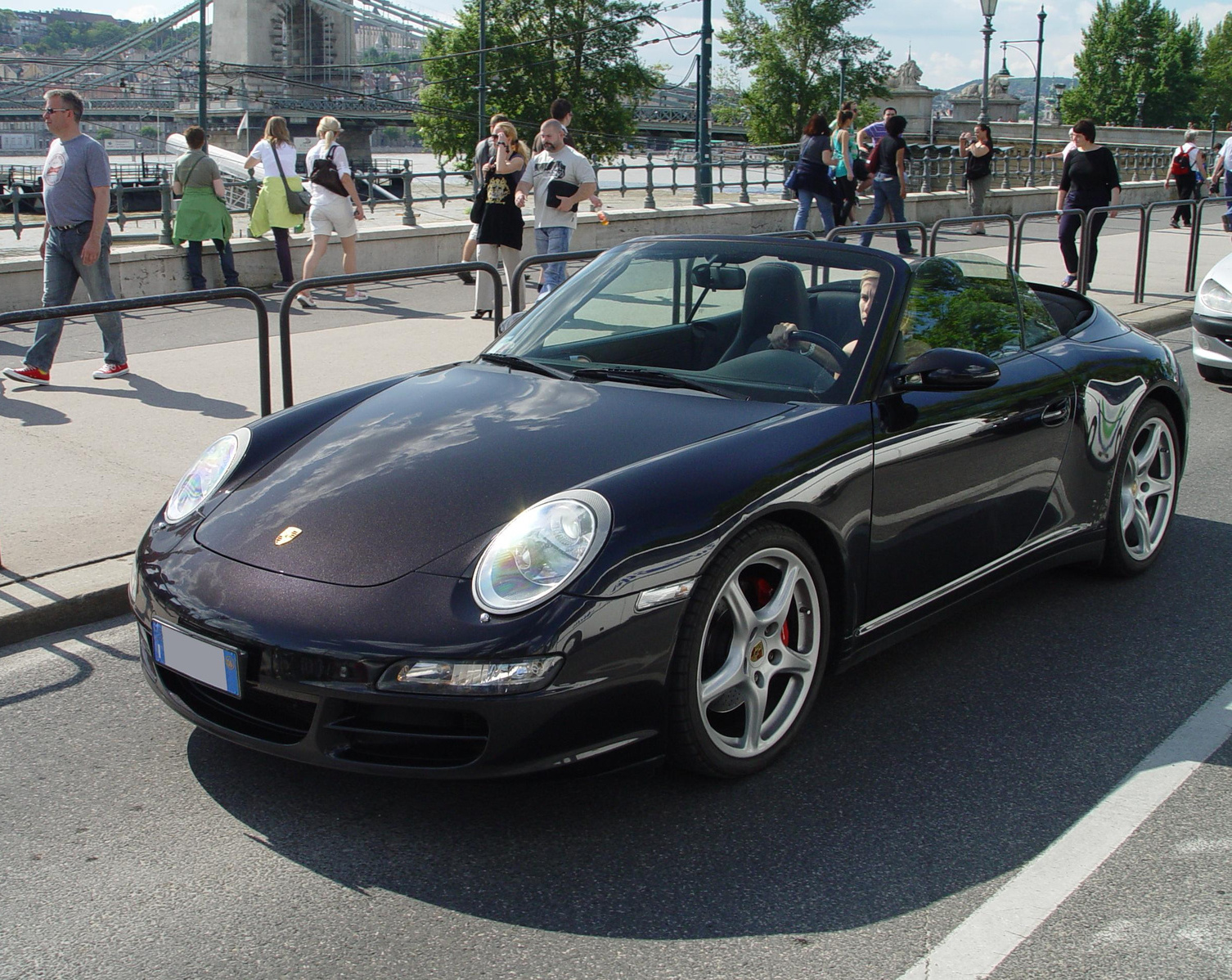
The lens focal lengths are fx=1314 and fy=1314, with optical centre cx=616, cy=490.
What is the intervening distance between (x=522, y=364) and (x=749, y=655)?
1445mm

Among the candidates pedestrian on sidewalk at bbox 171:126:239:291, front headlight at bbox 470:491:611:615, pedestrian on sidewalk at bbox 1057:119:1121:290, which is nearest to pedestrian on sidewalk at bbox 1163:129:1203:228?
pedestrian on sidewalk at bbox 1057:119:1121:290

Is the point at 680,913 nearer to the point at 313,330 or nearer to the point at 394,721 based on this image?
the point at 394,721

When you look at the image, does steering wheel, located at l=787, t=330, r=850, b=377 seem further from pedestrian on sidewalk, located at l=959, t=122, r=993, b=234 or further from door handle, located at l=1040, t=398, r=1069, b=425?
pedestrian on sidewalk, located at l=959, t=122, r=993, b=234

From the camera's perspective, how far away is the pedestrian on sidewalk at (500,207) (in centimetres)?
1127

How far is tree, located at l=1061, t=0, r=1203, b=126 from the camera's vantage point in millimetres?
103500

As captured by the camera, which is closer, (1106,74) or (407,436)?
(407,436)

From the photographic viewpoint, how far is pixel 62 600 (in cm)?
466

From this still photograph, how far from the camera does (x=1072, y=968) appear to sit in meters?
2.67

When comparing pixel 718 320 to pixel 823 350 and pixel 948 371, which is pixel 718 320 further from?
pixel 948 371

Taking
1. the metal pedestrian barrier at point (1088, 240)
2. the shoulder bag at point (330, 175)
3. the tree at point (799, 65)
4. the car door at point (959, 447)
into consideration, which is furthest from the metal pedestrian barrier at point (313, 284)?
the tree at point (799, 65)

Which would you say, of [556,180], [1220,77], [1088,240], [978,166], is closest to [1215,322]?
[1088,240]

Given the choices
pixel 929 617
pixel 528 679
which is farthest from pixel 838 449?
pixel 528 679

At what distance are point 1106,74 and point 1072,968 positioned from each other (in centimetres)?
11641

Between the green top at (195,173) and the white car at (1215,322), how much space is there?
8.78 m
